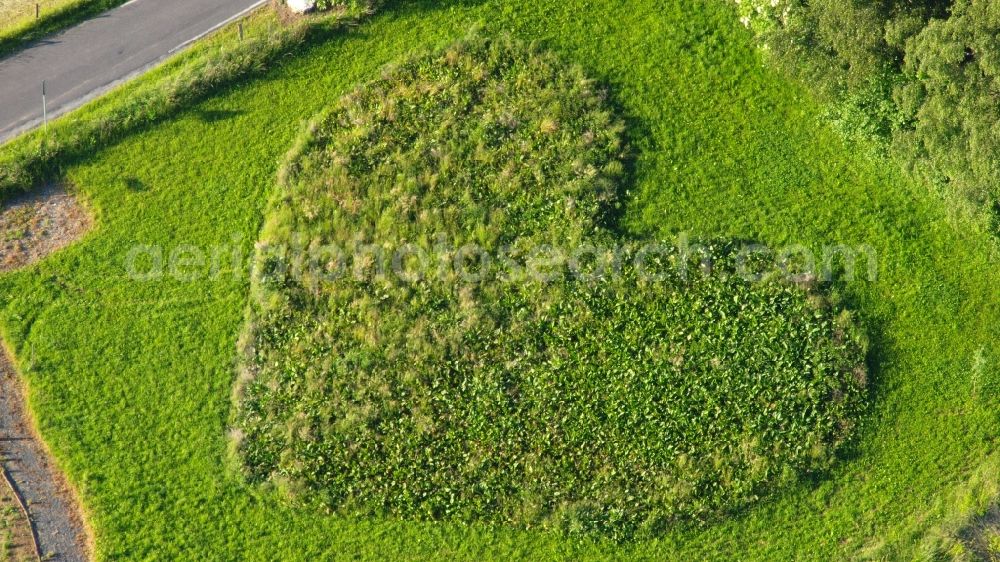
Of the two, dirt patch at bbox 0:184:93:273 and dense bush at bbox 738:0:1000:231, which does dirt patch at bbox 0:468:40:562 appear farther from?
dense bush at bbox 738:0:1000:231

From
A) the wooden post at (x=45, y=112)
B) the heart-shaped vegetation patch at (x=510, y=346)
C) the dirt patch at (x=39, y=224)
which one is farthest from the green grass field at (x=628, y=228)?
the wooden post at (x=45, y=112)

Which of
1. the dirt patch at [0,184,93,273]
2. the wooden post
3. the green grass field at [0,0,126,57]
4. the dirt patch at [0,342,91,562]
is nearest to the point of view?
the dirt patch at [0,342,91,562]

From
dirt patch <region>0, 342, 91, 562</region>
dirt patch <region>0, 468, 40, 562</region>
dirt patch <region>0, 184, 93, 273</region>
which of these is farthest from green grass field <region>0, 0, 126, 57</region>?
dirt patch <region>0, 468, 40, 562</region>

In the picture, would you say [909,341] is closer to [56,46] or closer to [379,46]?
[379,46]

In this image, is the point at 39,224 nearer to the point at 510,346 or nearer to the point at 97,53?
the point at 97,53

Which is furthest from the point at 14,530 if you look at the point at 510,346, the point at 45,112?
the point at 510,346

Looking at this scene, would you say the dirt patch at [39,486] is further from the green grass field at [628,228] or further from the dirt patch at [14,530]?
the green grass field at [628,228]
